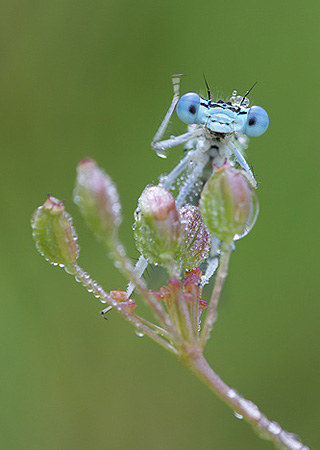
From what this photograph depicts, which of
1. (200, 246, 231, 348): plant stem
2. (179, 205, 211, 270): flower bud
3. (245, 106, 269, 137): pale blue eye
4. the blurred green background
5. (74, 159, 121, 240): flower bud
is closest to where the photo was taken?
(74, 159, 121, 240): flower bud

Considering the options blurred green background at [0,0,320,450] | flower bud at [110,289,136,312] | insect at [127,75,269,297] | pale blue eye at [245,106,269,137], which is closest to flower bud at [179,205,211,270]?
flower bud at [110,289,136,312]

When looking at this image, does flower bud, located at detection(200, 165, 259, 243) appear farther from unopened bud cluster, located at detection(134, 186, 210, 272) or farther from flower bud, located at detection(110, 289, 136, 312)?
flower bud, located at detection(110, 289, 136, 312)

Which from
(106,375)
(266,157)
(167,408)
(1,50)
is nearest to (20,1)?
(1,50)

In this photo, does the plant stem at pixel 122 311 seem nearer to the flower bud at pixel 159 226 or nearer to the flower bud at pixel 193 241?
the flower bud at pixel 159 226

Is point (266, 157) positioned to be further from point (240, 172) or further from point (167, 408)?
point (240, 172)

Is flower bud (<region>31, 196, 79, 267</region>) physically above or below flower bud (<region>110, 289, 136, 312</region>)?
above
